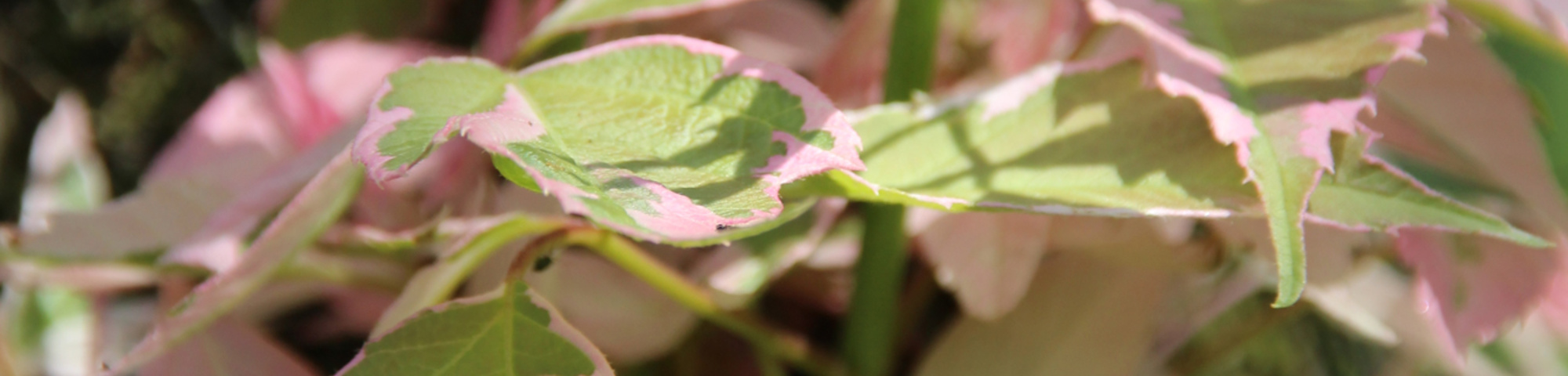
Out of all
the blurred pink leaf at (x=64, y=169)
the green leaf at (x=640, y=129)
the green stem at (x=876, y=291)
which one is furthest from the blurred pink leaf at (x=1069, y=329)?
the blurred pink leaf at (x=64, y=169)

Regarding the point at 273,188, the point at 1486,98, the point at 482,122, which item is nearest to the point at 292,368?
the point at 273,188

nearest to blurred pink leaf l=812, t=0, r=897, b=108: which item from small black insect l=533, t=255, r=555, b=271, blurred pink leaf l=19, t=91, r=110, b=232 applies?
small black insect l=533, t=255, r=555, b=271

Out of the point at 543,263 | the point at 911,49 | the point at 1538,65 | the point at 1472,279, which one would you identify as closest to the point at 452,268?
the point at 543,263

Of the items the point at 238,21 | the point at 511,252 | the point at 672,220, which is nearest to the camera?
the point at 672,220

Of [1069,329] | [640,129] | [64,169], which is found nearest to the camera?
[640,129]

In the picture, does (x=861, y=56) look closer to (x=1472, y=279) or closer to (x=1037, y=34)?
(x=1037, y=34)

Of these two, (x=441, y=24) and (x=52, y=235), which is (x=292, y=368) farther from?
(x=441, y=24)

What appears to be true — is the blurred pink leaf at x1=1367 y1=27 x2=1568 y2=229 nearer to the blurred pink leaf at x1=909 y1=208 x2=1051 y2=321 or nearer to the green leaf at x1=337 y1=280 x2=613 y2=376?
the blurred pink leaf at x1=909 y1=208 x2=1051 y2=321
